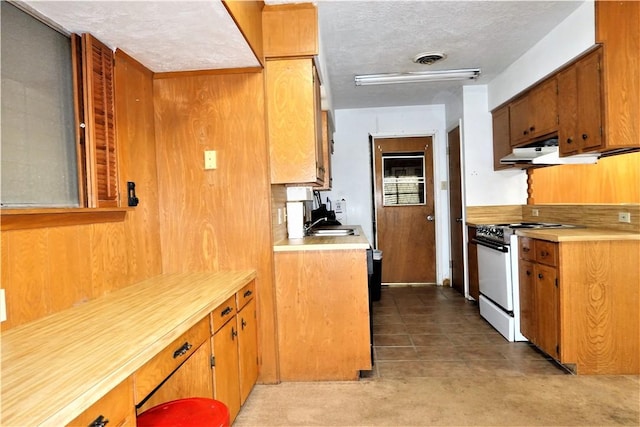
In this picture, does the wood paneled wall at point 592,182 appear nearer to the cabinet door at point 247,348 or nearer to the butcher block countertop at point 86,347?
the cabinet door at point 247,348

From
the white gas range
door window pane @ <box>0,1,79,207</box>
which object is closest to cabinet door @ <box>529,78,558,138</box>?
the white gas range

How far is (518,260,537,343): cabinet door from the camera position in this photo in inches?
108

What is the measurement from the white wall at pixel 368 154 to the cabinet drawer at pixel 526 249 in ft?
6.96

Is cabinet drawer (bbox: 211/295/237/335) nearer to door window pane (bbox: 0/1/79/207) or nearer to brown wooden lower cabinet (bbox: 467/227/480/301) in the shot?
door window pane (bbox: 0/1/79/207)

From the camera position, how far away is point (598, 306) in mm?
2389

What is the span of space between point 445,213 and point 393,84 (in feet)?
6.33

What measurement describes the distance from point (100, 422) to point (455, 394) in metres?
1.95

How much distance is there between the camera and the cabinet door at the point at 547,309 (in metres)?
2.47

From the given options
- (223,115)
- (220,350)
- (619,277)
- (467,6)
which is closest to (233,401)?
(220,350)

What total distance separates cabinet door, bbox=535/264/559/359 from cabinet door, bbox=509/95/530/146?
57.2 inches

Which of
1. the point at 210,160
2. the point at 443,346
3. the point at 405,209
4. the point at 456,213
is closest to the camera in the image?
the point at 210,160

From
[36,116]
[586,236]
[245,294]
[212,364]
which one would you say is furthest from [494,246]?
[36,116]

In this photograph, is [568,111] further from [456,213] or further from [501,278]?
[456,213]

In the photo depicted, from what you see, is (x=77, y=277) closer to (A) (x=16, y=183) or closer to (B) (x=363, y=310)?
(A) (x=16, y=183)
